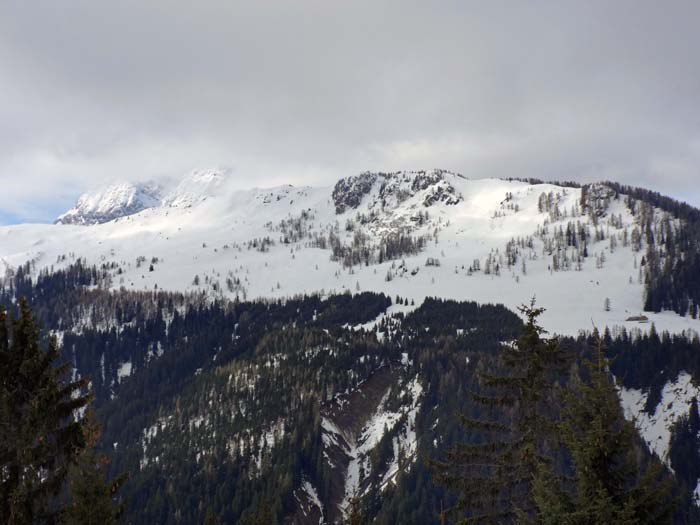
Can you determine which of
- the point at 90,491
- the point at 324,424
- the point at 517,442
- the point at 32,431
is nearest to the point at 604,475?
the point at 517,442

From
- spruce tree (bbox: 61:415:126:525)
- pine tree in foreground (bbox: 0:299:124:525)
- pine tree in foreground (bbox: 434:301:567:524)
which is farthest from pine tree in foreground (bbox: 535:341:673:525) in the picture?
pine tree in foreground (bbox: 0:299:124:525)

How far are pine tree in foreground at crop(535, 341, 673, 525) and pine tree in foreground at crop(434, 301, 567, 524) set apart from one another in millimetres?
4151

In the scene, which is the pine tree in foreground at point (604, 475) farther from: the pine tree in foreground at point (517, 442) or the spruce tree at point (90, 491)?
the spruce tree at point (90, 491)

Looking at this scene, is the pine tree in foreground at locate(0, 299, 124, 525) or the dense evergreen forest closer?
the pine tree in foreground at locate(0, 299, 124, 525)

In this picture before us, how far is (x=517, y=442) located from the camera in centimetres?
1752

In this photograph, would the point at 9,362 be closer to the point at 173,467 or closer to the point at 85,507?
the point at 85,507

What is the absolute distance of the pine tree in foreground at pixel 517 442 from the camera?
1712 cm

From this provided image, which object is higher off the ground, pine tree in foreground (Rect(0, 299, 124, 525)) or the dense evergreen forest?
pine tree in foreground (Rect(0, 299, 124, 525))

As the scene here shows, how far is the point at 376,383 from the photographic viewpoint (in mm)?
169375

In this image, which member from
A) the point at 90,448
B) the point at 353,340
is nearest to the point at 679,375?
the point at 353,340

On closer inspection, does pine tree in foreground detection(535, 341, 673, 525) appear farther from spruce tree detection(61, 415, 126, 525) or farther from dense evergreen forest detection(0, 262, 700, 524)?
dense evergreen forest detection(0, 262, 700, 524)

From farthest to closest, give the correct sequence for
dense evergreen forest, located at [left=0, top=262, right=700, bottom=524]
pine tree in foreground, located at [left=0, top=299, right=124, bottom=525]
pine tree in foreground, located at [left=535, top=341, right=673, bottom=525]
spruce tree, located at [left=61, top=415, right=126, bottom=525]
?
dense evergreen forest, located at [left=0, top=262, right=700, bottom=524] → spruce tree, located at [left=61, top=415, right=126, bottom=525] → pine tree in foreground, located at [left=0, top=299, right=124, bottom=525] → pine tree in foreground, located at [left=535, top=341, right=673, bottom=525]

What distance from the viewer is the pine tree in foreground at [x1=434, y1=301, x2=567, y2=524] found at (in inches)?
674

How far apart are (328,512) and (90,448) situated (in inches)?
4930
